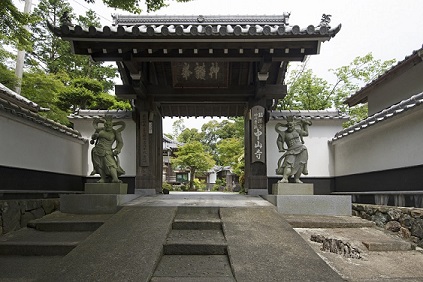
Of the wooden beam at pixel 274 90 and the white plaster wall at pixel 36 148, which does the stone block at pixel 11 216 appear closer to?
the white plaster wall at pixel 36 148

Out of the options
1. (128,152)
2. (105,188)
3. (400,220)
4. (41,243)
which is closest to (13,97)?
(128,152)

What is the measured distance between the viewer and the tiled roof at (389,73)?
8535 mm

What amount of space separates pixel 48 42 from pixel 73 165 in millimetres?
17104

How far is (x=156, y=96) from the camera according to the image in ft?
29.8

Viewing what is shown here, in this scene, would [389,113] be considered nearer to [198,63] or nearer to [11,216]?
[198,63]

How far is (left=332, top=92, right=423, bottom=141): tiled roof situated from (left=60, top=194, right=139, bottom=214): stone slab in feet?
19.3

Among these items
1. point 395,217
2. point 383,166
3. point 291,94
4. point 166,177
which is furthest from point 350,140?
point 166,177

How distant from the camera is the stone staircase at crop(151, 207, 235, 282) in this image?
3.52 metres

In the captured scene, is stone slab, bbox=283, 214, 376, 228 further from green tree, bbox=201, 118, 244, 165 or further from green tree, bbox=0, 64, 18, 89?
green tree, bbox=201, 118, 244, 165

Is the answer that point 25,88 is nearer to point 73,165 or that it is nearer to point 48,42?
point 73,165

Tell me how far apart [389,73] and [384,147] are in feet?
13.6

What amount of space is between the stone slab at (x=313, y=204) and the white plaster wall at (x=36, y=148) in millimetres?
5288

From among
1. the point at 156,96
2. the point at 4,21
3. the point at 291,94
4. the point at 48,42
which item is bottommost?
the point at 156,96

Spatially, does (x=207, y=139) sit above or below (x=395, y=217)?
above
